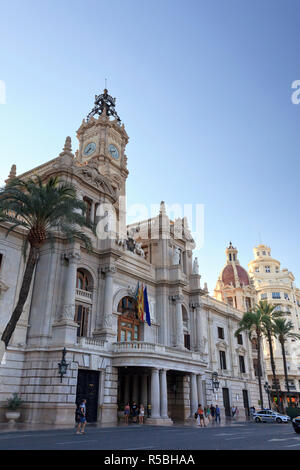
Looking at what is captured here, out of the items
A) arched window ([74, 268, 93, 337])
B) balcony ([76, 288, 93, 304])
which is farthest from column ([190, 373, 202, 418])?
balcony ([76, 288, 93, 304])

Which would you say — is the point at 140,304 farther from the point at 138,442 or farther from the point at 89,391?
the point at 138,442

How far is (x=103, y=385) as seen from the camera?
3083 centimetres

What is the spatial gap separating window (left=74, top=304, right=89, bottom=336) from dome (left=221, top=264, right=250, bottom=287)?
150 feet

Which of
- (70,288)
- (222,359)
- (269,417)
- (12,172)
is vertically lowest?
(269,417)

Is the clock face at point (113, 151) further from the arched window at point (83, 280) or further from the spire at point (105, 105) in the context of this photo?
the arched window at point (83, 280)

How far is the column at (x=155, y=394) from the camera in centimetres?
3170

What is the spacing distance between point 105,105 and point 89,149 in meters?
11.8

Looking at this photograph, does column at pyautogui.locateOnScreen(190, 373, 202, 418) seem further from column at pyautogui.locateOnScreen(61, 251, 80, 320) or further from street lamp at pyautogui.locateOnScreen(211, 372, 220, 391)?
column at pyautogui.locateOnScreen(61, 251, 80, 320)

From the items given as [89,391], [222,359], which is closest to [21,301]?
[89,391]

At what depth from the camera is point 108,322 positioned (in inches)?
1323

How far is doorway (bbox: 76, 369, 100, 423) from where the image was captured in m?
29.2

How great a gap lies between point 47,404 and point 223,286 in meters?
52.2
